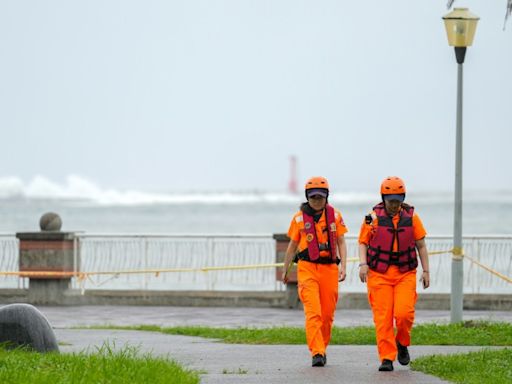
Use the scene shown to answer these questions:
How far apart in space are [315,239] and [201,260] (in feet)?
43.3

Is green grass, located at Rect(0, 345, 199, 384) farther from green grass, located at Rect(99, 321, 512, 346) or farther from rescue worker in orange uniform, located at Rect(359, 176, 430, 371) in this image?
green grass, located at Rect(99, 321, 512, 346)

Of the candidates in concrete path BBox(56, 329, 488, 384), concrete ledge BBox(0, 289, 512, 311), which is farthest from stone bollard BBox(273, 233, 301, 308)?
concrete path BBox(56, 329, 488, 384)

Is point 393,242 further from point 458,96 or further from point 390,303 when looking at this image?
point 458,96

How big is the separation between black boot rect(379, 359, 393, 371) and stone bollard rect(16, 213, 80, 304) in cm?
1126

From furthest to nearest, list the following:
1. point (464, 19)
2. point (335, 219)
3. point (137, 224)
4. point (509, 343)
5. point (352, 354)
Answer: point (137, 224) < point (464, 19) < point (509, 343) < point (352, 354) < point (335, 219)

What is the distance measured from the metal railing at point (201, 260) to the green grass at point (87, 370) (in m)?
11.2

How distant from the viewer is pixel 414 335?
601 inches

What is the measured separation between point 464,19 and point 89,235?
901 cm

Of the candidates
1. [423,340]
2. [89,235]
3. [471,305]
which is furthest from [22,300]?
[423,340]

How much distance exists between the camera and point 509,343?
14.6 metres

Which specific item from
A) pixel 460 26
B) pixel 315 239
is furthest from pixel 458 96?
pixel 315 239

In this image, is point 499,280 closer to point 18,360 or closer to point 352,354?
point 352,354

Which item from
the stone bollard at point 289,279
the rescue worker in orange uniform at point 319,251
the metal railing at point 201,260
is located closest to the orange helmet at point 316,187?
the rescue worker in orange uniform at point 319,251

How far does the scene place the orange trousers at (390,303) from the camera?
11.8 meters
